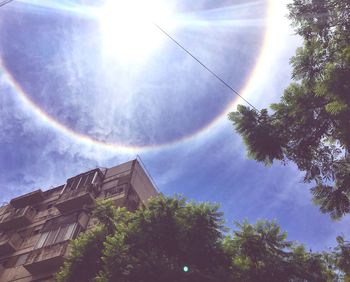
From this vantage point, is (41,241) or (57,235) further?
(41,241)

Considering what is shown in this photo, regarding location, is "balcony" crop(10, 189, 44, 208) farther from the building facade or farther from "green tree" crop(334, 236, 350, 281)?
"green tree" crop(334, 236, 350, 281)

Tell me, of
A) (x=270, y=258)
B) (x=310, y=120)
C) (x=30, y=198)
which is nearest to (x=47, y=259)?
(x=30, y=198)

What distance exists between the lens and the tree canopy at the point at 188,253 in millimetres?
9750

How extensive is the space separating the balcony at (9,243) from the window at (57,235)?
12.7 ft

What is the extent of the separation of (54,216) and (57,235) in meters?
3.61

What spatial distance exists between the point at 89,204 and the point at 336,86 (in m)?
18.0

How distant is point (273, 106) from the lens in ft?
34.8

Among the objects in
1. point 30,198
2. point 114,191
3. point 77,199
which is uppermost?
point 30,198

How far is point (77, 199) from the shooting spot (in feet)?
70.6

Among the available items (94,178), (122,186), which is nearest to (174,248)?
(122,186)

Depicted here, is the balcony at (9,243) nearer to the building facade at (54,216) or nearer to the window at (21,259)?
the building facade at (54,216)

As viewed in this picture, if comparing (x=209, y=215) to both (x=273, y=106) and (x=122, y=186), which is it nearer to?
(x=273, y=106)

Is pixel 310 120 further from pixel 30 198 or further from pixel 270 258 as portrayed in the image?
pixel 30 198

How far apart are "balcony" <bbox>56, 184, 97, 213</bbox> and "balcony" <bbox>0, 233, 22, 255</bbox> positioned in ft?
14.3
